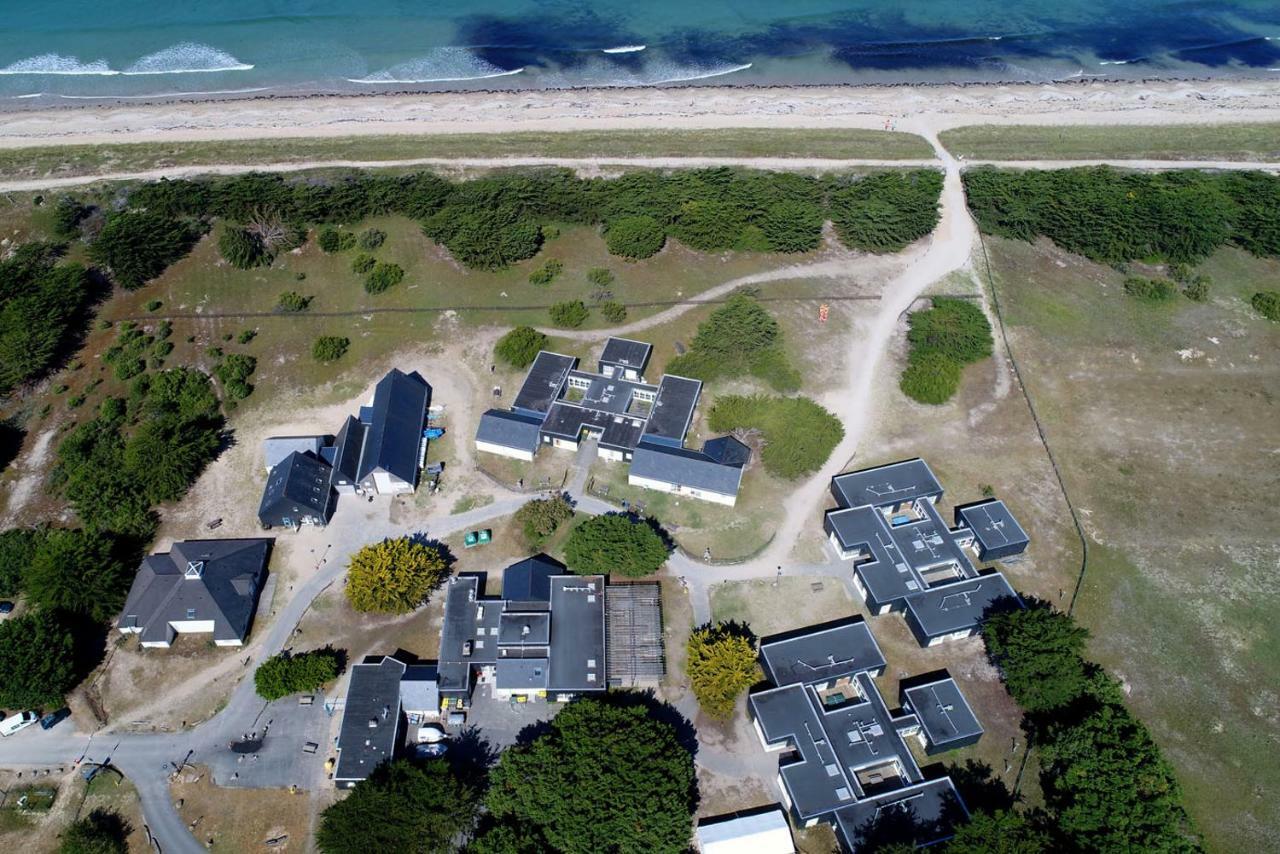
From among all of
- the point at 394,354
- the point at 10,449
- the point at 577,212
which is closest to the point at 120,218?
the point at 10,449

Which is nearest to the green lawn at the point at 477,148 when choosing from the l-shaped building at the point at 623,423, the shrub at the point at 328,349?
the shrub at the point at 328,349

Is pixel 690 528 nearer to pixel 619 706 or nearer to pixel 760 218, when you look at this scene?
pixel 619 706

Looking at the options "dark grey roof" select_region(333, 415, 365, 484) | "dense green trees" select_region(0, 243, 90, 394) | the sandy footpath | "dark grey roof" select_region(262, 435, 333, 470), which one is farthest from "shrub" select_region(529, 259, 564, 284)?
"dense green trees" select_region(0, 243, 90, 394)

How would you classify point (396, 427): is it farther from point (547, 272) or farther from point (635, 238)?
point (635, 238)

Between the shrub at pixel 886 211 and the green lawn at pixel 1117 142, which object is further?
the green lawn at pixel 1117 142

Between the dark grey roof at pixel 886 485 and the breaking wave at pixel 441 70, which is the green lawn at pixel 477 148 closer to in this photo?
the breaking wave at pixel 441 70

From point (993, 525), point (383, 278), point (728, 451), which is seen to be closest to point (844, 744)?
point (993, 525)

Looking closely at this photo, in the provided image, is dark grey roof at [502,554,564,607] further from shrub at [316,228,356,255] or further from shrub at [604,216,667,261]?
shrub at [316,228,356,255]
